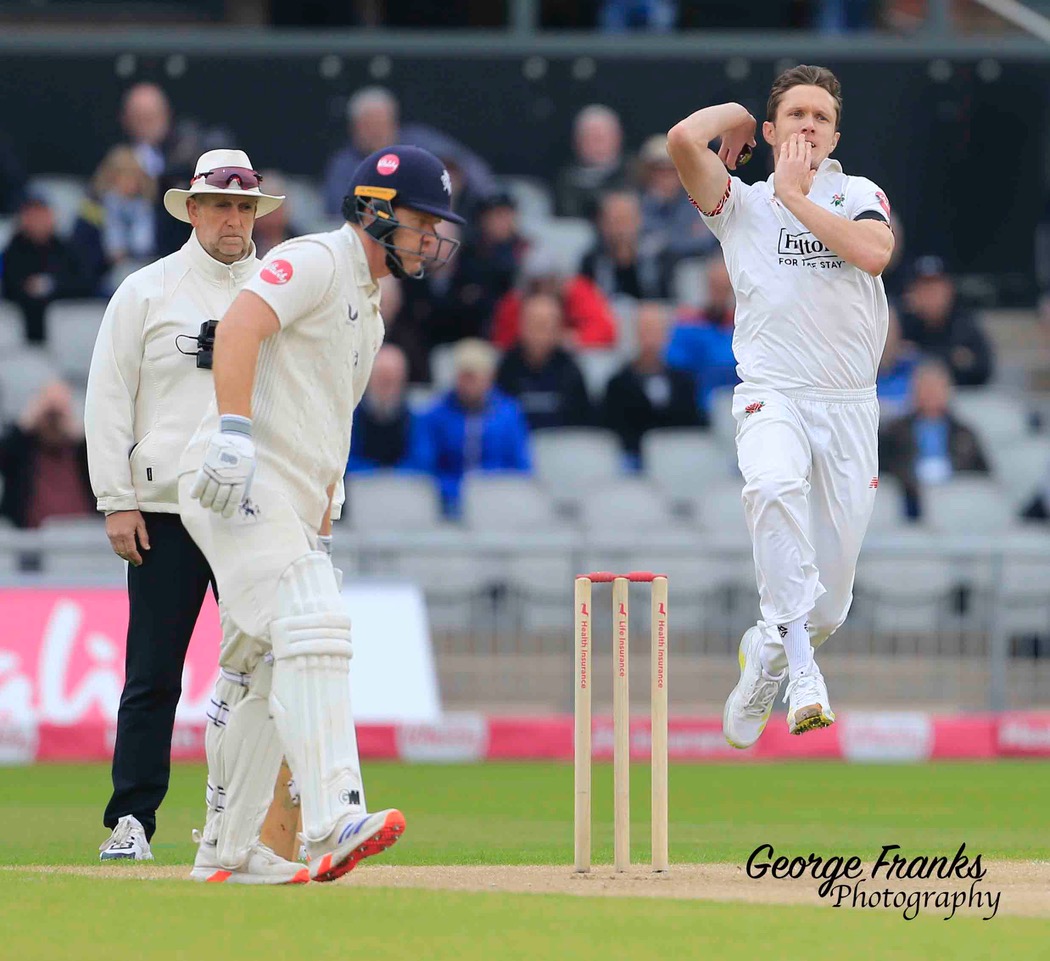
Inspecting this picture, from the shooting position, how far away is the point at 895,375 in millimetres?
14914

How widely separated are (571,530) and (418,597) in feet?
4.72

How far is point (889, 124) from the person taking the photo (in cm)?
1717

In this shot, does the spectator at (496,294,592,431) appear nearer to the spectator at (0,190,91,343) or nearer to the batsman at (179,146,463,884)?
the spectator at (0,190,91,343)

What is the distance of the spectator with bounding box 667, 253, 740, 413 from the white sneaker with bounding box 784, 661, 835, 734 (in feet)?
25.8

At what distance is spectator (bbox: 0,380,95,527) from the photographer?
43.1 feet

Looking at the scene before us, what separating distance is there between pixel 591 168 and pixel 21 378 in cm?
460

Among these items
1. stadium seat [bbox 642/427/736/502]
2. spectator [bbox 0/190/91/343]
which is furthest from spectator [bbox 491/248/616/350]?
spectator [bbox 0/190/91/343]

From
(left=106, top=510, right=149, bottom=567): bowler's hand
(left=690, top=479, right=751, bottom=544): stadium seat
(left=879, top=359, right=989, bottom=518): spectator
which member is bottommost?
(left=690, top=479, right=751, bottom=544): stadium seat

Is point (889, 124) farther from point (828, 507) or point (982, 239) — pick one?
point (828, 507)

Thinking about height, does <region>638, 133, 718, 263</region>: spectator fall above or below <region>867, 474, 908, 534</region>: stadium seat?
above

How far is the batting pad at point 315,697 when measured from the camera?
5.69 meters

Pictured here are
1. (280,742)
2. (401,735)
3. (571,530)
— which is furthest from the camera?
(571,530)

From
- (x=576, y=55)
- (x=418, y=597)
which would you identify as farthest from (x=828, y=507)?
(x=576, y=55)

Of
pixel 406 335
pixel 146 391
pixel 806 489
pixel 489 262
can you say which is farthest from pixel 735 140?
pixel 489 262
